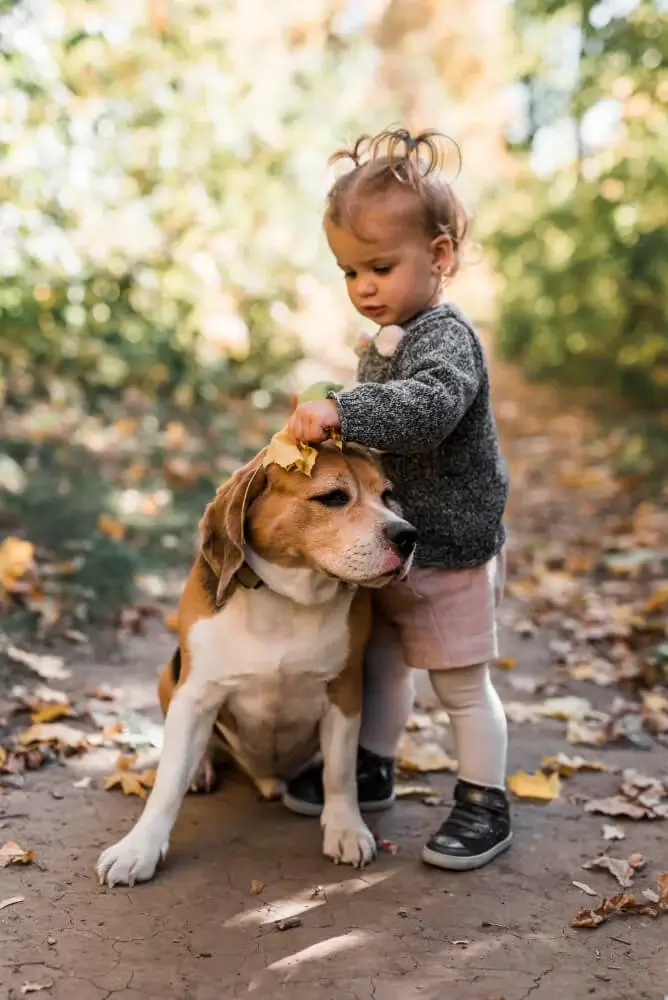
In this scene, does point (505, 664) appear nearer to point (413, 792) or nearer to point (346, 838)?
point (413, 792)

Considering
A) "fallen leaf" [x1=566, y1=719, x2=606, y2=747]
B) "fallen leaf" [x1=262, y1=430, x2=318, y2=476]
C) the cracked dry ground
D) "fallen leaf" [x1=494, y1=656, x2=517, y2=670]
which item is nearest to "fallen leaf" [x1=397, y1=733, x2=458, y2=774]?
the cracked dry ground

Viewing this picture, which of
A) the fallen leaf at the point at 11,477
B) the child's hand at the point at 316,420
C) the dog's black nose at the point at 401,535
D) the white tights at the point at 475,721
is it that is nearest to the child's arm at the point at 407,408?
the child's hand at the point at 316,420

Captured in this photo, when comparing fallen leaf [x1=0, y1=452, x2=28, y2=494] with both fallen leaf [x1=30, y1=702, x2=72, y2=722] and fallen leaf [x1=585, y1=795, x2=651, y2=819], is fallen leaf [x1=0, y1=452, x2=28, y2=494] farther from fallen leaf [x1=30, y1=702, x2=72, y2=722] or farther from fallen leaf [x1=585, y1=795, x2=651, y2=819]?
fallen leaf [x1=585, y1=795, x2=651, y2=819]

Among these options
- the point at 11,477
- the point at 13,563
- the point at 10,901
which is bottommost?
the point at 10,901

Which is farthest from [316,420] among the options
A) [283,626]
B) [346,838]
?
[346,838]

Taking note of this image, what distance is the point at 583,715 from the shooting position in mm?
4719

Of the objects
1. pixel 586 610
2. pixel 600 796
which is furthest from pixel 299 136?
pixel 600 796

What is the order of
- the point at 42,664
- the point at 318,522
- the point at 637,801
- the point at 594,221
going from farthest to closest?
the point at 594,221 < the point at 42,664 < the point at 637,801 < the point at 318,522

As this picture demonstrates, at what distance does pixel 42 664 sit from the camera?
4691 millimetres

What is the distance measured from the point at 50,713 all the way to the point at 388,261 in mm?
2210

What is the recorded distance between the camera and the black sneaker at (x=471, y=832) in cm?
332

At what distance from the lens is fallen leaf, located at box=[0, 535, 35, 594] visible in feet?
17.2

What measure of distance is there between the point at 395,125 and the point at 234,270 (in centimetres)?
636

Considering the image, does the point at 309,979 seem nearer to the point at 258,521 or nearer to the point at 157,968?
the point at 157,968
